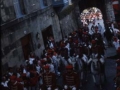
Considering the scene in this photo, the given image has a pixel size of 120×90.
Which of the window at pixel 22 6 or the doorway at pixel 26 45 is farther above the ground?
the window at pixel 22 6

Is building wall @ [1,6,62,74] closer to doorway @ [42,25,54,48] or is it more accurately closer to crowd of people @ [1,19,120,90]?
doorway @ [42,25,54,48]

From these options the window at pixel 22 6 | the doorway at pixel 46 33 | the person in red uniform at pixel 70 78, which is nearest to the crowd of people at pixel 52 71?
the person in red uniform at pixel 70 78

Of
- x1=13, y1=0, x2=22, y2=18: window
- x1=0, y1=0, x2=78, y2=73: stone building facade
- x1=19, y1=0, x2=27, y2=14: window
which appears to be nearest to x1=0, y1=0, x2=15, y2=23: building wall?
x1=0, y1=0, x2=78, y2=73: stone building facade

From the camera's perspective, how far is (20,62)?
1645cm

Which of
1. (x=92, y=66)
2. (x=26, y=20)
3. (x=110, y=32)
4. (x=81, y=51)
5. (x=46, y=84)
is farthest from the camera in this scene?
(x=110, y=32)

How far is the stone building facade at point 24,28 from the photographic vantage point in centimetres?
1523

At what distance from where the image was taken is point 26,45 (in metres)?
18.1

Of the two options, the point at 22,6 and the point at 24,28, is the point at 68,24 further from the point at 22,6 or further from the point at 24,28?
the point at 24,28

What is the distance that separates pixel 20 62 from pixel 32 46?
2330 millimetres

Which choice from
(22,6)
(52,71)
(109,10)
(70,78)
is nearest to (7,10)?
(22,6)

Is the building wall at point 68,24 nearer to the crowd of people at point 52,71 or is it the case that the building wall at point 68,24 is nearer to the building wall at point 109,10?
the building wall at point 109,10

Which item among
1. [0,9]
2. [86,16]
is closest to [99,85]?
[0,9]

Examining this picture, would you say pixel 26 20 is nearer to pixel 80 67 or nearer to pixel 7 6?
pixel 7 6

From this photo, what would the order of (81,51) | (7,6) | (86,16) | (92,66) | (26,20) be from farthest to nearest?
1. (86,16)
2. (26,20)
3. (7,6)
4. (81,51)
5. (92,66)
